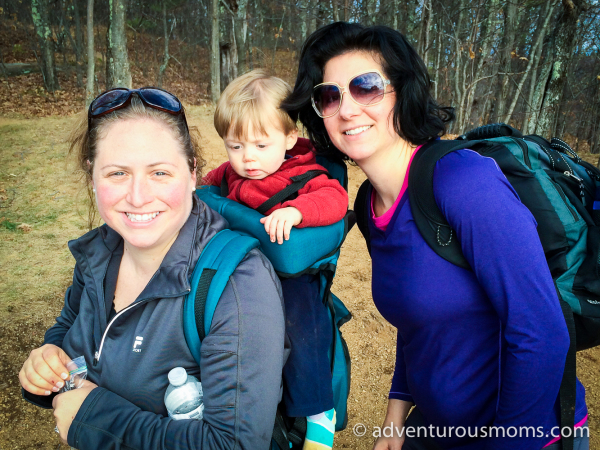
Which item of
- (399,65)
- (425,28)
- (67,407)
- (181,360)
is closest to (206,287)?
(181,360)

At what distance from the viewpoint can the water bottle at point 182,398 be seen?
144cm

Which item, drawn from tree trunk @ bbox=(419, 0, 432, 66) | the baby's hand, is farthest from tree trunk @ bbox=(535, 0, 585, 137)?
the baby's hand

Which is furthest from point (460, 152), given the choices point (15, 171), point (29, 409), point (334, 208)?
point (15, 171)

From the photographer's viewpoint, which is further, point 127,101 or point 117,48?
point 117,48

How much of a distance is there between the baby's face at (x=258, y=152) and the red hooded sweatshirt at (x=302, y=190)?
5cm

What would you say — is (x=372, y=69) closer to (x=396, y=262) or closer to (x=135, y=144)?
(x=396, y=262)

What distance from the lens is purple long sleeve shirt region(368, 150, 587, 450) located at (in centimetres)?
130

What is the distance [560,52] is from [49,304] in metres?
9.21

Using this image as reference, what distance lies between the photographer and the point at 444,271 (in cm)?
147

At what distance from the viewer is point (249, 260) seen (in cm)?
151

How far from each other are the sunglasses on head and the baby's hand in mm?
607

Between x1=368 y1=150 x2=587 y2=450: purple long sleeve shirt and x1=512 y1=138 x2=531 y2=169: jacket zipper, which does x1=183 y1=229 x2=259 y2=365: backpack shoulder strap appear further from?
x1=512 y1=138 x2=531 y2=169: jacket zipper

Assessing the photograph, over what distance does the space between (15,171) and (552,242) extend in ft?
29.8

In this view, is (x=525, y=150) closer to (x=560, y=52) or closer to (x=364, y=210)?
(x=364, y=210)
